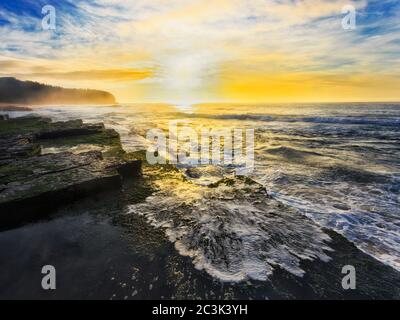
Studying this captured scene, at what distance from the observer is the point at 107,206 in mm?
4902

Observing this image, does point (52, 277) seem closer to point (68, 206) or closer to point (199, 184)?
point (68, 206)

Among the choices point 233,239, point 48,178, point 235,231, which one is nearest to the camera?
point 233,239

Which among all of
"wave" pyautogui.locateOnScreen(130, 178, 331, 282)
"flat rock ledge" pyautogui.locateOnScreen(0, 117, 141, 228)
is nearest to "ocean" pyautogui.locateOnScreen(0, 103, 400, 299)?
"wave" pyautogui.locateOnScreen(130, 178, 331, 282)

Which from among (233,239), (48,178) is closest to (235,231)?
(233,239)

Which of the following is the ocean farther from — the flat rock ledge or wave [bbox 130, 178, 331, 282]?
the flat rock ledge

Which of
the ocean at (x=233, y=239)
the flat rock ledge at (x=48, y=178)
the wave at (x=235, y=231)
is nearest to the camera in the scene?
the ocean at (x=233, y=239)

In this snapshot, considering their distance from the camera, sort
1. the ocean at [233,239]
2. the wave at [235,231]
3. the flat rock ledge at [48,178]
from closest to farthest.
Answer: the ocean at [233,239], the wave at [235,231], the flat rock ledge at [48,178]

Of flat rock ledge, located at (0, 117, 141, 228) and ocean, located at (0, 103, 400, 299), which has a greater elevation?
flat rock ledge, located at (0, 117, 141, 228)

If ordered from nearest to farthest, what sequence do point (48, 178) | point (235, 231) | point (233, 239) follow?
point (233, 239) → point (235, 231) → point (48, 178)

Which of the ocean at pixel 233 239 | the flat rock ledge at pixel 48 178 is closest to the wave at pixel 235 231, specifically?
the ocean at pixel 233 239

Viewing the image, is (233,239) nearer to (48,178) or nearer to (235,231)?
(235,231)

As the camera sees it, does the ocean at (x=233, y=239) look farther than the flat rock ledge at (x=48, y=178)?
No

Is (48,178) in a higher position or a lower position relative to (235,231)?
higher

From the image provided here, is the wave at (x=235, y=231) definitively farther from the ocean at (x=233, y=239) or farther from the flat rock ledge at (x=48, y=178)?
the flat rock ledge at (x=48, y=178)
